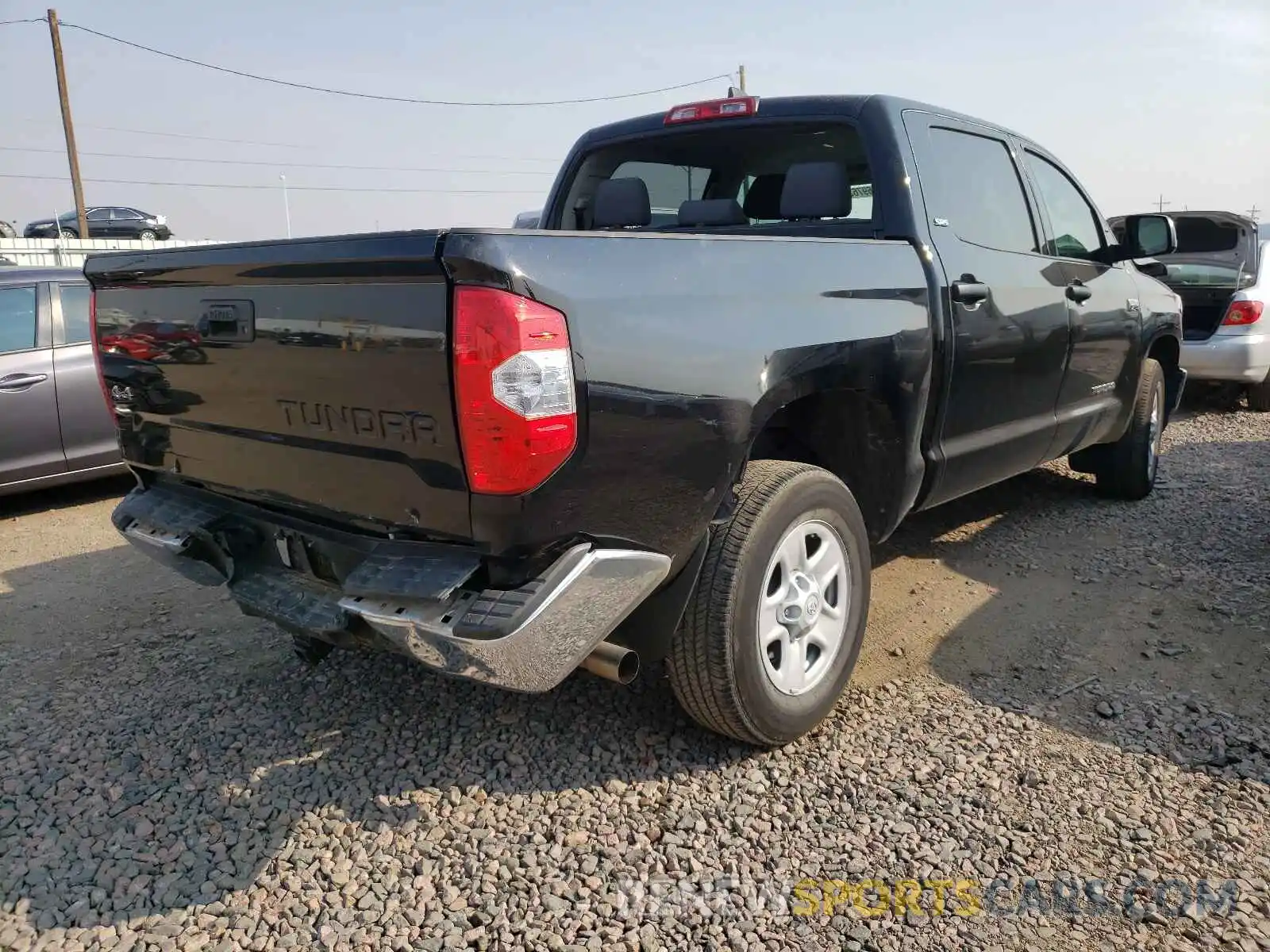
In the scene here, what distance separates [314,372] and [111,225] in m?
29.0

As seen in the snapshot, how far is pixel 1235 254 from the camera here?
8.23m

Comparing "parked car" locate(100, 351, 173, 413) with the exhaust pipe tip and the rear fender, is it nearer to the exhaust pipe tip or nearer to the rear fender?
the exhaust pipe tip

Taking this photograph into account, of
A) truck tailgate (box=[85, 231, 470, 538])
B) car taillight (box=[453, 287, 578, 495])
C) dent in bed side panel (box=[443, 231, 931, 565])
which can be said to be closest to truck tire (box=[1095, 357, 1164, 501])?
dent in bed side panel (box=[443, 231, 931, 565])

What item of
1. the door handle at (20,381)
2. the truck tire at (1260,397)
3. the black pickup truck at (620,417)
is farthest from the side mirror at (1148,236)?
the door handle at (20,381)

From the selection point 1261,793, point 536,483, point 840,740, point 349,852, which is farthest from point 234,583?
point 1261,793

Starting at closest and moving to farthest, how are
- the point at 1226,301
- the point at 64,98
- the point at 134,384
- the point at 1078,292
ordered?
the point at 134,384 < the point at 1078,292 < the point at 1226,301 < the point at 64,98

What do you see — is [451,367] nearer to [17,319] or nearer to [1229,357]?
[17,319]

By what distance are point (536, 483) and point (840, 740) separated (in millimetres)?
1473

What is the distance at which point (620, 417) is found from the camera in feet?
7.07

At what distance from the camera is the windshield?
3.88 metres

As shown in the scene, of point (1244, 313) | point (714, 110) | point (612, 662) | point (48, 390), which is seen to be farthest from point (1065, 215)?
point (48, 390)

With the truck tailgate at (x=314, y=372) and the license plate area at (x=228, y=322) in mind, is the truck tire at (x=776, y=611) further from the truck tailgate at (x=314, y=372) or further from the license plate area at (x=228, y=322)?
the license plate area at (x=228, y=322)

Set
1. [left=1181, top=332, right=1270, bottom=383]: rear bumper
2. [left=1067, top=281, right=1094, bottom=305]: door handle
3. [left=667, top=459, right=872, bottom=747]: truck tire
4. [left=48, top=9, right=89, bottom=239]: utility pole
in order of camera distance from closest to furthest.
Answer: [left=667, top=459, right=872, bottom=747]: truck tire → [left=1067, top=281, right=1094, bottom=305]: door handle → [left=1181, top=332, right=1270, bottom=383]: rear bumper → [left=48, top=9, right=89, bottom=239]: utility pole

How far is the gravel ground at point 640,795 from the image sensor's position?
220cm
